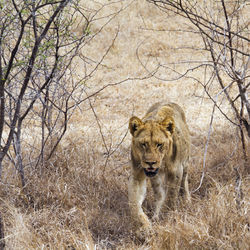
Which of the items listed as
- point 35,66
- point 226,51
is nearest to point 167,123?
point 226,51

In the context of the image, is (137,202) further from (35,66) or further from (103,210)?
(35,66)

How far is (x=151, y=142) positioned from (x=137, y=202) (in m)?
0.66

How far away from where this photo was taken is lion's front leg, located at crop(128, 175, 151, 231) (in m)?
4.59

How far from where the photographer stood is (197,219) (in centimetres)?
441

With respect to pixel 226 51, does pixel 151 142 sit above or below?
below

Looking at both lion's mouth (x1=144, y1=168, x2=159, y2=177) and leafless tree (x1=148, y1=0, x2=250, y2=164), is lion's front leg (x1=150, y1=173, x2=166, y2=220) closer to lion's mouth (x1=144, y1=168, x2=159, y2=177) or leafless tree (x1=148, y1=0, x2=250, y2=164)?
lion's mouth (x1=144, y1=168, x2=159, y2=177)

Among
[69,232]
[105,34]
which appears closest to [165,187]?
[69,232]

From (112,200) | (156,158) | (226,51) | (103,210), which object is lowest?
(103,210)

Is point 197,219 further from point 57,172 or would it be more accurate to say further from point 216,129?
point 216,129

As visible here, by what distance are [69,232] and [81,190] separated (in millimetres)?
1271

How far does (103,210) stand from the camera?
545cm

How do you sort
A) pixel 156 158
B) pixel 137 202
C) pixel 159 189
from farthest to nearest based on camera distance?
1. pixel 159 189
2. pixel 137 202
3. pixel 156 158

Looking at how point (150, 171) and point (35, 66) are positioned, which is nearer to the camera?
point (150, 171)

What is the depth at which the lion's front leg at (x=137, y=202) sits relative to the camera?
4.59 m
